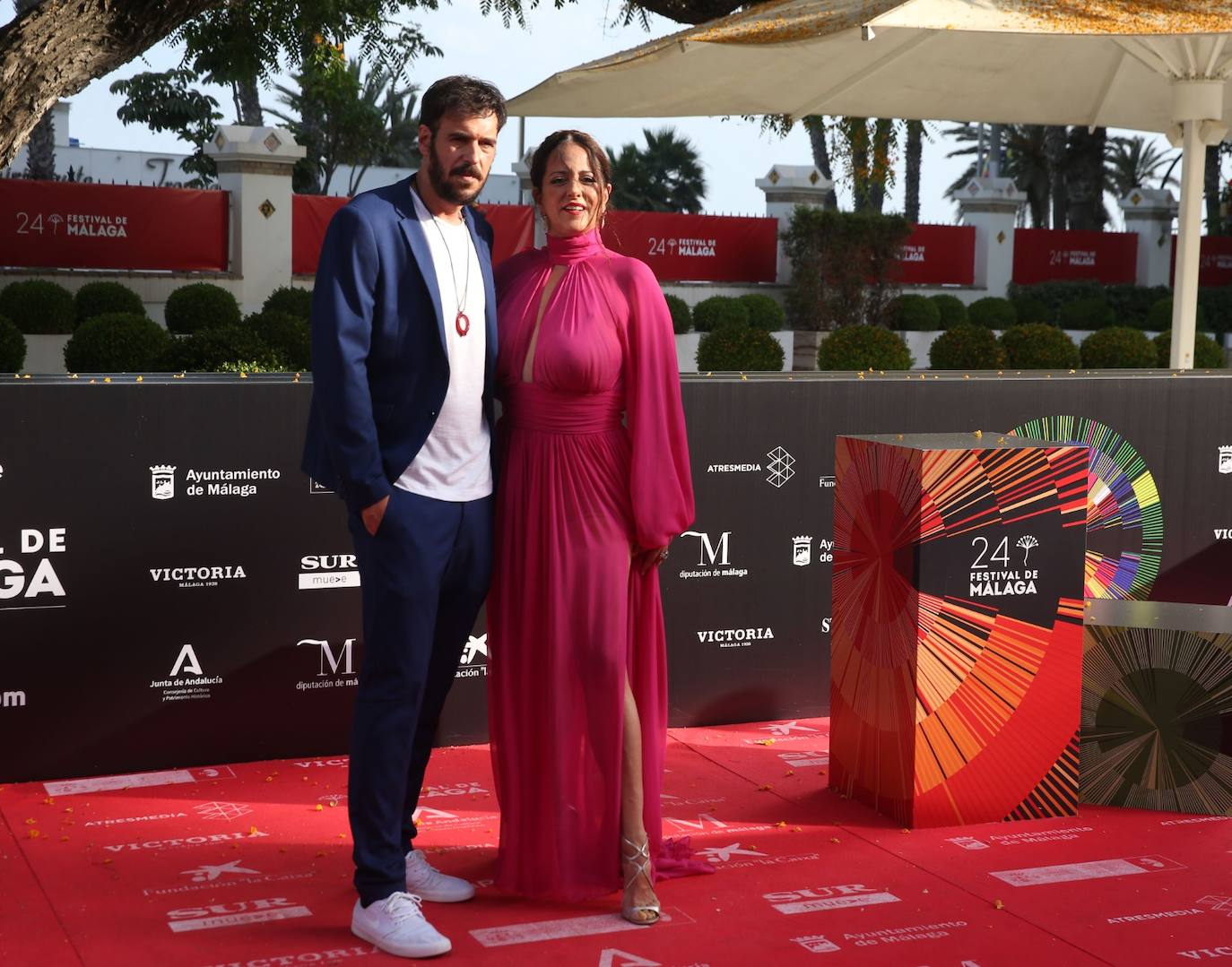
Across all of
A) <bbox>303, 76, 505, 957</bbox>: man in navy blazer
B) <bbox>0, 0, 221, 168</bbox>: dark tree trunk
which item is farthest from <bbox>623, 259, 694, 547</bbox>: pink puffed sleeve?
<bbox>0, 0, 221, 168</bbox>: dark tree trunk

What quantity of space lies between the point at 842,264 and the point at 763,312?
2.00 m

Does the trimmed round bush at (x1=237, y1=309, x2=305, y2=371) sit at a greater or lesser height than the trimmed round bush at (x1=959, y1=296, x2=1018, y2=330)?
lesser

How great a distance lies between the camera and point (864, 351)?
49.4 feet

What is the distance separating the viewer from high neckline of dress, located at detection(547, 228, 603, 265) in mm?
3963

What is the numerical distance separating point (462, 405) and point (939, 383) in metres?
2.77

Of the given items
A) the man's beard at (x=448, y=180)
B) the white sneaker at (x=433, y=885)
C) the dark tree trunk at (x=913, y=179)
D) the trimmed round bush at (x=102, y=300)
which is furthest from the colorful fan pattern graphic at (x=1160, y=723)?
the dark tree trunk at (x=913, y=179)

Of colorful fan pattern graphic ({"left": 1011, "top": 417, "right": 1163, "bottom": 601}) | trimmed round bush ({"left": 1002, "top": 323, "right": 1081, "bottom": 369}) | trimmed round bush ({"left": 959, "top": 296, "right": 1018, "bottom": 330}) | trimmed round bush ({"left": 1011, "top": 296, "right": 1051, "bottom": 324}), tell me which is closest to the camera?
colorful fan pattern graphic ({"left": 1011, "top": 417, "right": 1163, "bottom": 601})

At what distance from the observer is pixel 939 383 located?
236 inches

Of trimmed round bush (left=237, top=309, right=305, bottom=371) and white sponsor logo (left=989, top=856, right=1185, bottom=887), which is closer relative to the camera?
white sponsor logo (left=989, top=856, right=1185, bottom=887)

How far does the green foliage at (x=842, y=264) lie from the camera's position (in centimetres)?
2322

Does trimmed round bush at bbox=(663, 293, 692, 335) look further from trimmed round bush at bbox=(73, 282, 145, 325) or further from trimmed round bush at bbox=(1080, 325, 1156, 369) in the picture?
trimmed round bush at bbox=(73, 282, 145, 325)

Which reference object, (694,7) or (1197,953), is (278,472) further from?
(694,7)

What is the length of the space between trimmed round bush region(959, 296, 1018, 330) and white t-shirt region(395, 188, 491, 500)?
21.0 meters

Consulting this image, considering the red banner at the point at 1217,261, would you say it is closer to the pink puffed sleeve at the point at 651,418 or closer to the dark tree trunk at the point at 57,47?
the dark tree trunk at the point at 57,47
